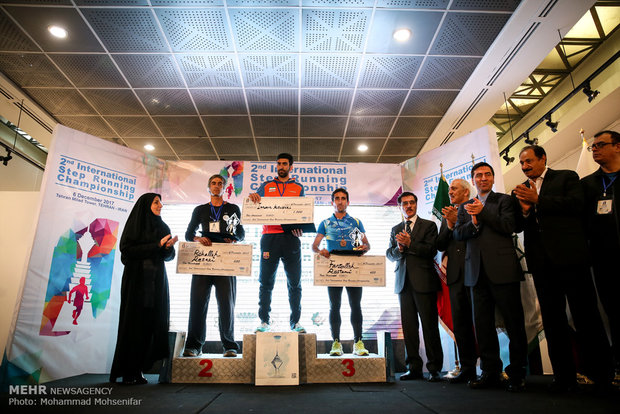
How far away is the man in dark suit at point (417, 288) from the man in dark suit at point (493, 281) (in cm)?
56

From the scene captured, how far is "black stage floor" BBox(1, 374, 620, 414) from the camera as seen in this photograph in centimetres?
194

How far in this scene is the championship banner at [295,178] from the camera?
514 cm

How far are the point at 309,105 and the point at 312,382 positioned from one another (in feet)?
12.4

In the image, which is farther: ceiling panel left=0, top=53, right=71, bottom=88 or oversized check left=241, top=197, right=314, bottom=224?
ceiling panel left=0, top=53, right=71, bottom=88

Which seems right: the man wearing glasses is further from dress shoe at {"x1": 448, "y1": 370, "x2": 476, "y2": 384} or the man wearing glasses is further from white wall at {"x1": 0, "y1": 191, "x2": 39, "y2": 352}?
white wall at {"x1": 0, "y1": 191, "x2": 39, "y2": 352}

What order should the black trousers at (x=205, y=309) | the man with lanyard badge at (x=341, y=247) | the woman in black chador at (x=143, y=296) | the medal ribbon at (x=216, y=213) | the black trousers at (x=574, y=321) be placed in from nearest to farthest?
the black trousers at (x=574, y=321), the woman in black chador at (x=143, y=296), the black trousers at (x=205, y=309), the man with lanyard badge at (x=341, y=247), the medal ribbon at (x=216, y=213)

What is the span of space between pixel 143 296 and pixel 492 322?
9.37 feet

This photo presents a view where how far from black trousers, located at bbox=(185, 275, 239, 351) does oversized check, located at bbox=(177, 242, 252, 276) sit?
0.13 metres

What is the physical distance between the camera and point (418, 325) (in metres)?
3.34

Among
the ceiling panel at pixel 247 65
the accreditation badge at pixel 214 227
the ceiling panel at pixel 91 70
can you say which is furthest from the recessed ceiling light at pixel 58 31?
the accreditation badge at pixel 214 227

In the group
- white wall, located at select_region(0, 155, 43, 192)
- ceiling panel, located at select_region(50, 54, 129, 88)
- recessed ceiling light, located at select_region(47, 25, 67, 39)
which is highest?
recessed ceiling light, located at select_region(47, 25, 67, 39)

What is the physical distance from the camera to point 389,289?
198 inches

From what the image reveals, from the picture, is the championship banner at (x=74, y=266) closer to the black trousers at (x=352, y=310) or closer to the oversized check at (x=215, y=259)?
the oversized check at (x=215, y=259)


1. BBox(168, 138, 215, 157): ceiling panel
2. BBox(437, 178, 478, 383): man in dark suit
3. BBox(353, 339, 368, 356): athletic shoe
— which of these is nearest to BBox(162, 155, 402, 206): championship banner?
BBox(168, 138, 215, 157): ceiling panel
